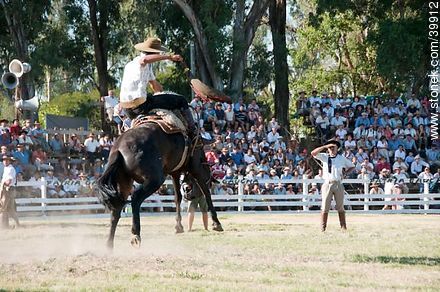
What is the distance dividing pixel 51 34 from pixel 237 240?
27938mm

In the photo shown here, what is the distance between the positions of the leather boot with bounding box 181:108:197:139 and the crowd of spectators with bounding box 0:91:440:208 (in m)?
10.2

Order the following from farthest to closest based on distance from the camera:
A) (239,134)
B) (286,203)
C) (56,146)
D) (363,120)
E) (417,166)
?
(363,120), (239,134), (417,166), (56,146), (286,203)

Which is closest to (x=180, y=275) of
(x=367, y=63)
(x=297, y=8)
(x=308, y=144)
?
(x=308, y=144)

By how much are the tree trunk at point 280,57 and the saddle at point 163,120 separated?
2329cm

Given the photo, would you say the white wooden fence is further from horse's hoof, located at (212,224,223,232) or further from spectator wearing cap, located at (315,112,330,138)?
horse's hoof, located at (212,224,223,232)

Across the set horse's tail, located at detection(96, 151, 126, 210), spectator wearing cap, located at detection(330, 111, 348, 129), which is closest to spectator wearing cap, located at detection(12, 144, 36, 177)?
spectator wearing cap, located at detection(330, 111, 348, 129)

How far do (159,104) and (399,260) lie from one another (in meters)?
4.28

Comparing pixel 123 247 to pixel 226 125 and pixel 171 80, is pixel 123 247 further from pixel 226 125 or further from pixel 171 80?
pixel 171 80

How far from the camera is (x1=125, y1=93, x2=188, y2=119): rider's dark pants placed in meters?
13.2

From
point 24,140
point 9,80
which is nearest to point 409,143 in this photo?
point 24,140

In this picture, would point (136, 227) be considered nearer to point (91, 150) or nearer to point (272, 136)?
point (91, 150)

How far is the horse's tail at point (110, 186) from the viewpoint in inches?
471

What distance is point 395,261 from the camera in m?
11.4

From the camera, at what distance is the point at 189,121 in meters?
14.2
